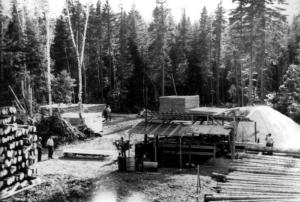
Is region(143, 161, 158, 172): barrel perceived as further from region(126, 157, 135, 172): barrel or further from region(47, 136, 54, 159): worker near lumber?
region(47, 136, 54, 159): worker near lumber

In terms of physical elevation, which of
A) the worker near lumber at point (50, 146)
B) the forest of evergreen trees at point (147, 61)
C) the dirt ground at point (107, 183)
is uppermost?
the forest of evergreen trees at point (147, 61)

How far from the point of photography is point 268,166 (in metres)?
10.4

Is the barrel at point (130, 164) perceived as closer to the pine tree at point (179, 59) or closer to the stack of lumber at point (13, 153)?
the stack of lumber at point (13, 153)

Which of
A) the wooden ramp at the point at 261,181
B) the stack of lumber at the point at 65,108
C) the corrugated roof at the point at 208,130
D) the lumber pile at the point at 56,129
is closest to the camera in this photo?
the wooden ramp at the point at 261,181

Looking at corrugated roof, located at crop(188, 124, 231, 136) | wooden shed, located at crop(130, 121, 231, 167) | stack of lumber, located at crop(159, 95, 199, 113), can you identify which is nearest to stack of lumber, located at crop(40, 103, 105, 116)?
stack of lumber, located at crop(159, 95, 199, 113)

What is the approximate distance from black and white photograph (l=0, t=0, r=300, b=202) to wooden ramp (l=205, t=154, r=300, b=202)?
3 centimetres

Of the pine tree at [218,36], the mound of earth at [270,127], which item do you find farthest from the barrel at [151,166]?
the pine tree at [218,36]

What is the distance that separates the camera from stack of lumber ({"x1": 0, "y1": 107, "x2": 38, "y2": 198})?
1370 cm

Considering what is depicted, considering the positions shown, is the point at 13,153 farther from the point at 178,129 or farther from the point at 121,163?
the point at 178,129

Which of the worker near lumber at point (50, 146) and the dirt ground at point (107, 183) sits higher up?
the worker near lumber at point (50, 146)

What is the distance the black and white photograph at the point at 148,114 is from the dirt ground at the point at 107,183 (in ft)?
0.23

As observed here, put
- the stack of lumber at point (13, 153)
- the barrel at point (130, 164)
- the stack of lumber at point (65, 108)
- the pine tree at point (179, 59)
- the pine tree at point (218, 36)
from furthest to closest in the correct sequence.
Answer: the pine tree at point (218, 36)
the pine tree at point (179, 59)
the stack of lumber at point (65, 108)
the barrel at point (130, 164)
the stack of lumber at point (13, 153)

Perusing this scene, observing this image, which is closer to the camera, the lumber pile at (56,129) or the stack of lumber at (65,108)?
the lumber pile at (56,129)

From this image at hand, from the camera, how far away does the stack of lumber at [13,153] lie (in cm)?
1370
